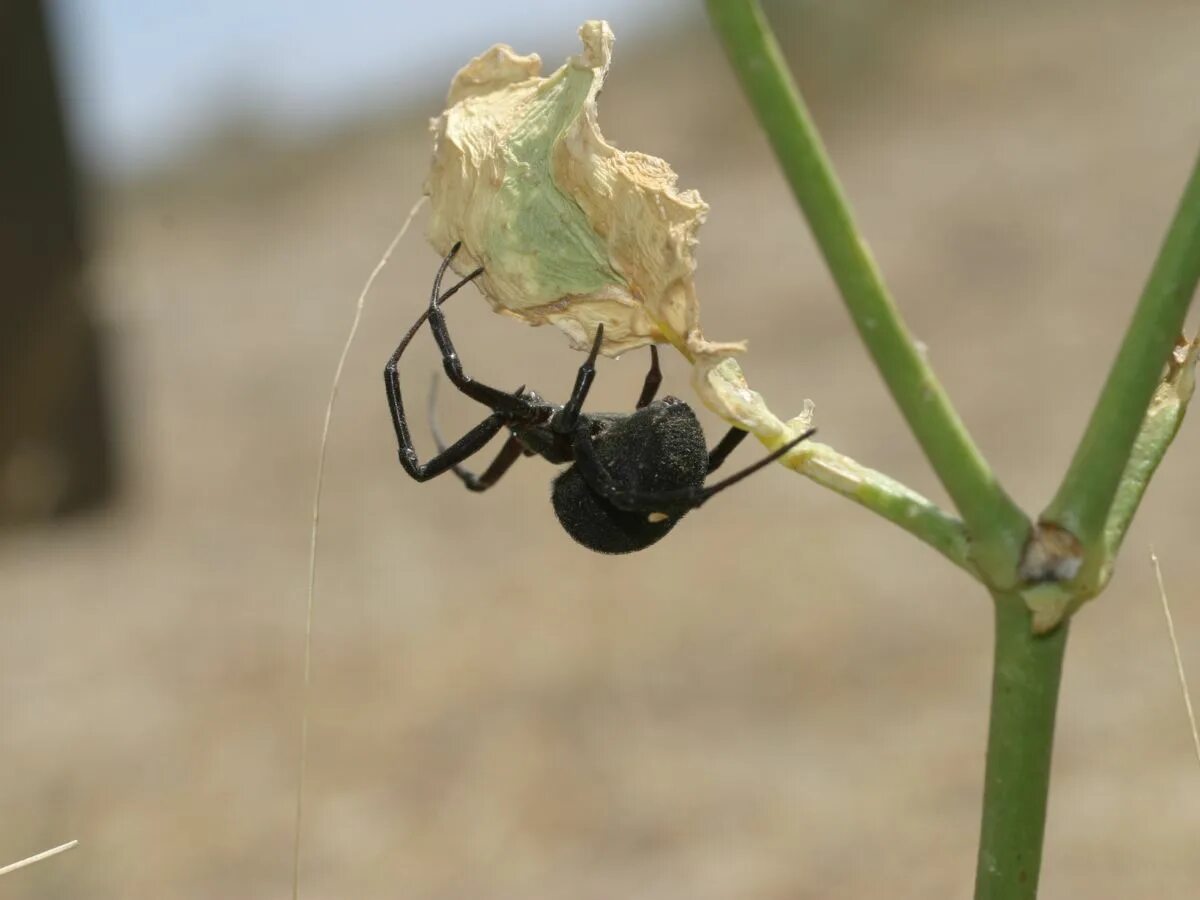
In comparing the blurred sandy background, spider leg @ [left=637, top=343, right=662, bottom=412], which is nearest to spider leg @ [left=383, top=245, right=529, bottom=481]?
spider leg @ [left=637, top=343, right=662, bottom=412]

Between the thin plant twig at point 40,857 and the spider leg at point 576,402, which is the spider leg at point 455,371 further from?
the thin plant twig at point 40,857

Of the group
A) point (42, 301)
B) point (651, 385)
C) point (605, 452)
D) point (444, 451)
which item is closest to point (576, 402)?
point (605, 452)

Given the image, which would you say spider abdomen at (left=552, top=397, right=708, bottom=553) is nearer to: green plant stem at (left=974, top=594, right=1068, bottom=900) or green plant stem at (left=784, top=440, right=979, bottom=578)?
green plant stem at (left=784, top=440, right=979, bottom=578)

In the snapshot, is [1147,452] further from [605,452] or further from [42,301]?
[42,301]

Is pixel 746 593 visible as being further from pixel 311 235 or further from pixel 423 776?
pixel 311 235

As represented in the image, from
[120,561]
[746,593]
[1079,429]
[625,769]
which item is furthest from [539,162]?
[120,561]

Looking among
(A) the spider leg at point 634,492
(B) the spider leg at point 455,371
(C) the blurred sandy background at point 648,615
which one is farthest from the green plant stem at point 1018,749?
(C) the blurred sandy background at point 648,615
